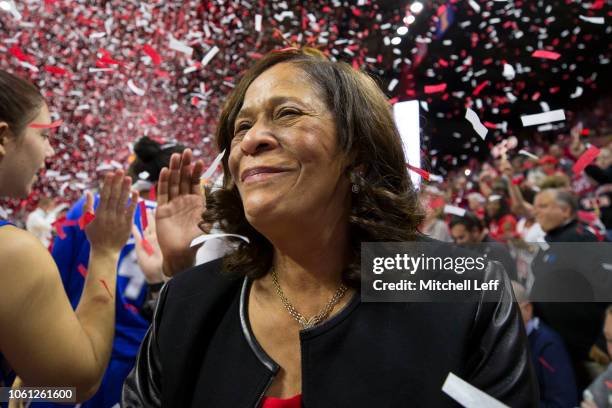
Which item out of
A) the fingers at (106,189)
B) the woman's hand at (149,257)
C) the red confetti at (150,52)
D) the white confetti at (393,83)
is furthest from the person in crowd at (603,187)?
the red confetti at (150,52)

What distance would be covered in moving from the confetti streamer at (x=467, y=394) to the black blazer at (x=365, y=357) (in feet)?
0.05

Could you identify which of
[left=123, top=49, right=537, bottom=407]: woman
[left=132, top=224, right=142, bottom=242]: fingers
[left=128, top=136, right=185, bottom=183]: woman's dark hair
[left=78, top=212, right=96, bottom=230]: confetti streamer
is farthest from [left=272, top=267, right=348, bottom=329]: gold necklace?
[left=128, top=136, right=185, bottom=183]: woman's dark hair

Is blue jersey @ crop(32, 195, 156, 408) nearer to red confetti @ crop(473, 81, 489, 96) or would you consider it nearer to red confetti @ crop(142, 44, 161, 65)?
red confetti @ crop(142, 44, 161, 65)

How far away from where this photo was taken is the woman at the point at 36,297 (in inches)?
41.8

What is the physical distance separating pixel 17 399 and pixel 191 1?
98.4 inches

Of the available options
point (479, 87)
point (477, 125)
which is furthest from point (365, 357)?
point (479, 87)

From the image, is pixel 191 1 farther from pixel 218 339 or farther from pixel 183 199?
pixel 218 339

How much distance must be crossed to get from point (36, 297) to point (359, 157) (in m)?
0.80

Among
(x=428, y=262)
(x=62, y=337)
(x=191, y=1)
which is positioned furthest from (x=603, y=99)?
(x=62, y=337)

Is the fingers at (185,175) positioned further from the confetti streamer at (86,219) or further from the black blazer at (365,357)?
the black blazer at (365,357)

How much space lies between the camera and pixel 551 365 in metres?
1.79

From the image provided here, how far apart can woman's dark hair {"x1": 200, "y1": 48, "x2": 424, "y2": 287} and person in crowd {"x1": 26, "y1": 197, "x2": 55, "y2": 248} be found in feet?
7.38

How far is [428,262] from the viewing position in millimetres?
1106

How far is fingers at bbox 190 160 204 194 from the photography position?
1552mm
